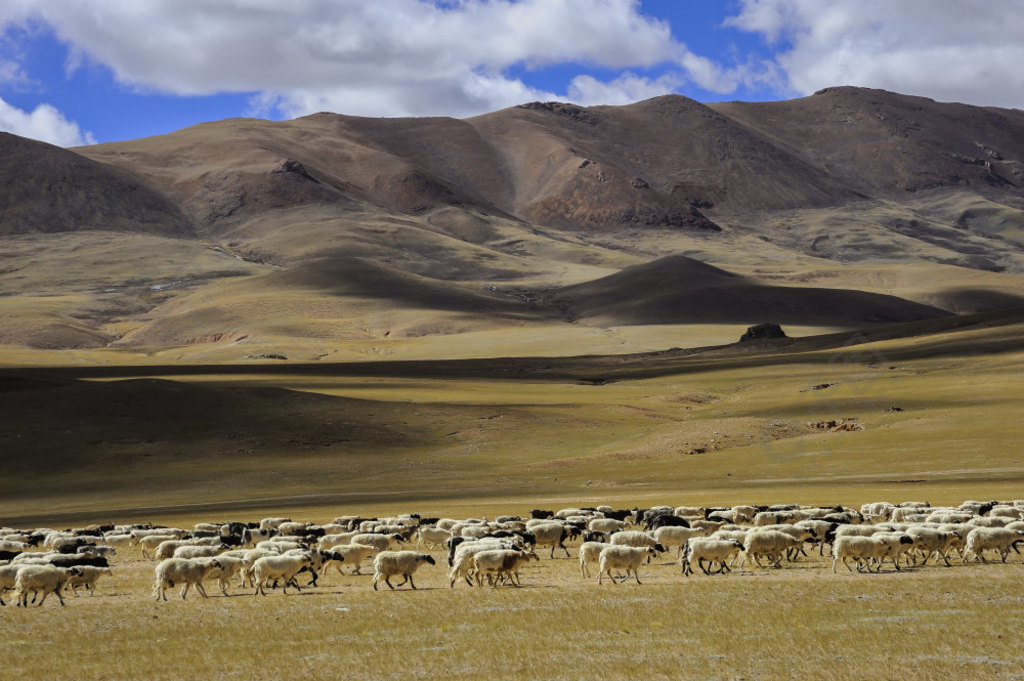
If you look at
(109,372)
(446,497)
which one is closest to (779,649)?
(446,497)

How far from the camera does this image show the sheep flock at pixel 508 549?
898 inches

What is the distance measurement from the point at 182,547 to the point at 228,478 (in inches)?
1237

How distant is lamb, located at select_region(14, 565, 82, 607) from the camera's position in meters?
20.9

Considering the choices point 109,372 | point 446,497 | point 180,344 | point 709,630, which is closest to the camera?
point 709,630

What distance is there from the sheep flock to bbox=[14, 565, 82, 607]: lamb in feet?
0.07

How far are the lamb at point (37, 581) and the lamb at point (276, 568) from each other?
12.4ft

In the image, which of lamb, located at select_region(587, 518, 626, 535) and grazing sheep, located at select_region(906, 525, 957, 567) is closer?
grazing sheep, located at select_region(906, 525, 957, 567)

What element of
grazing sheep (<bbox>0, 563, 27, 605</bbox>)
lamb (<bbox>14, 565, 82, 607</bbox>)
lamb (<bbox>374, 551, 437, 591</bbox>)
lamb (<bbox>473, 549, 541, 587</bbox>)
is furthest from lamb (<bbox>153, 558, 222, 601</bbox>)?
lamb (<bbox>473, 549, 541, 587</bbox>)

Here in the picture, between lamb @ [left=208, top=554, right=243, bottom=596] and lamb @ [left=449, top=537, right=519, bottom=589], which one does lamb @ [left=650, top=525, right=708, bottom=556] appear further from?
lamb @ [left=208, top=554, right=243, bottom=596]

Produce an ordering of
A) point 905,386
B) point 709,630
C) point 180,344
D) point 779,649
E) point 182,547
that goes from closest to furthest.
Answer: point 779,649 → point 709,630 → point 182,547 → point 905,386 → point 180,344

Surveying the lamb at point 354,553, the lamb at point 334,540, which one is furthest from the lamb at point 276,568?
the lamb at point 334,540

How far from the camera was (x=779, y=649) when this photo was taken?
16.2 metres

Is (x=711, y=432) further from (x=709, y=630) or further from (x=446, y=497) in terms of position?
(x=709, y=630)

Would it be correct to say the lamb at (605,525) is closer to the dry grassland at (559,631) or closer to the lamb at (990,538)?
the dry grassland at (559,631)
